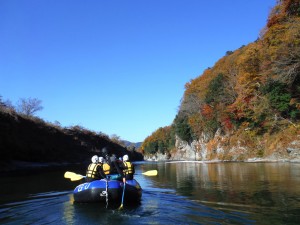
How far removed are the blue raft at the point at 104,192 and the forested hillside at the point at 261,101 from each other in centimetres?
2282

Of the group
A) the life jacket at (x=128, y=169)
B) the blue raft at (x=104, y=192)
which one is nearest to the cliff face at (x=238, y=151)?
the life jacket at (x=128, y=169)

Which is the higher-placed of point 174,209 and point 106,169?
point 106,169

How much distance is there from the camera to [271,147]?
38219 millimetres

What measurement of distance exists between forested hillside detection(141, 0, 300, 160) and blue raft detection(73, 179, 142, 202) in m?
22.8

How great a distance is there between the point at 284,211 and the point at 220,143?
4447 centimetres

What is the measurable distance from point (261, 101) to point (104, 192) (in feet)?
105

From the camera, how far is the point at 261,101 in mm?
38750

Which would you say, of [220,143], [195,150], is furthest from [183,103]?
[220,143]

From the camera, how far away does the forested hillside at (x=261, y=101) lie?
31125 millimetres

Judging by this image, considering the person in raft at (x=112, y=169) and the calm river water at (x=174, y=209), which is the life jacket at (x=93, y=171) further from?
the calm river water at (x=174, y=209)

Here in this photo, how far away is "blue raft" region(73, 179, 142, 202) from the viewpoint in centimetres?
1080

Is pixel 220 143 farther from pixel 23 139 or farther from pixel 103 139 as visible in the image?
pixel 103 139

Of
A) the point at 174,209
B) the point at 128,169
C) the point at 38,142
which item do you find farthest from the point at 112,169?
the point at 38,142

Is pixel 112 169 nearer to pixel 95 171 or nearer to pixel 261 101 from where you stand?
pixel 95 171
